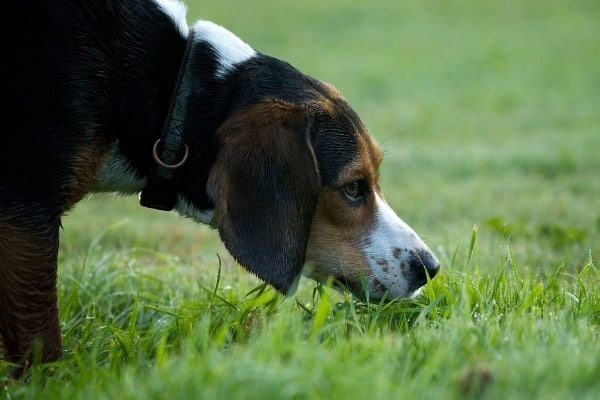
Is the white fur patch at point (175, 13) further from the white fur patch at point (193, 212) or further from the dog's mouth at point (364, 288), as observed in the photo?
the dog's mouth at point (364, 288)

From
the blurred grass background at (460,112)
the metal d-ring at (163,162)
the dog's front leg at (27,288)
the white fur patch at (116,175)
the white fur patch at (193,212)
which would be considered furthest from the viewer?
the blurred grass background at (460,112)

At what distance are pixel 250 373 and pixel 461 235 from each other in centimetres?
407

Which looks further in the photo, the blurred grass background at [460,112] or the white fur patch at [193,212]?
the blurred grass background at [460,112]

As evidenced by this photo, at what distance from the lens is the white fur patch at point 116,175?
166 inches

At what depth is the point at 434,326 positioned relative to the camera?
3.79 m

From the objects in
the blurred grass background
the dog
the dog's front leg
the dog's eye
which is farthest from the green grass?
the dog's eye

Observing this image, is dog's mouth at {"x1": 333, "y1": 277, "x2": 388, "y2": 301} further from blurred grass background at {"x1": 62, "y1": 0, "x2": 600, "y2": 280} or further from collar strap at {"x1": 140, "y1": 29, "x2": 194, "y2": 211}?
collar strap at {"x1": 140, "y1": 29, "x2": 194, "y2": 211}

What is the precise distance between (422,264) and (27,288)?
1.77 meters

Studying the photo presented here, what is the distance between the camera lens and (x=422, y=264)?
14.0 feet

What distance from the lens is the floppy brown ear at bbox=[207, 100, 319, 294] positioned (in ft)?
13.0

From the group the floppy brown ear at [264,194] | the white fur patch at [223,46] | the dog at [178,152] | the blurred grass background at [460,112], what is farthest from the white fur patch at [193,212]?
the blurred grass background at [460,112]

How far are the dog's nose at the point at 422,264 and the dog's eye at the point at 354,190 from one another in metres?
0.39

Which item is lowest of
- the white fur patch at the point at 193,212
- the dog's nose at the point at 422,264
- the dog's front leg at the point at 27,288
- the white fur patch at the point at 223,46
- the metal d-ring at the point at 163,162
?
the dog's front leg at the point at 27,288

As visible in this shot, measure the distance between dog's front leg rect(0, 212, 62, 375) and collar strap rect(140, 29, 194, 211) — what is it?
0.53 metres
